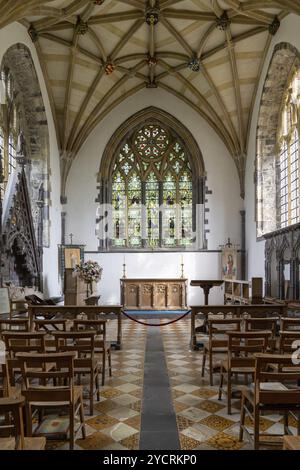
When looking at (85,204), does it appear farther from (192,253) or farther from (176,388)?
(176,388)

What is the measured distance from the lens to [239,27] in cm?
1232

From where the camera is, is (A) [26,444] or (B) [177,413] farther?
(B) [177,413]

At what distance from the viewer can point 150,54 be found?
14.4 m

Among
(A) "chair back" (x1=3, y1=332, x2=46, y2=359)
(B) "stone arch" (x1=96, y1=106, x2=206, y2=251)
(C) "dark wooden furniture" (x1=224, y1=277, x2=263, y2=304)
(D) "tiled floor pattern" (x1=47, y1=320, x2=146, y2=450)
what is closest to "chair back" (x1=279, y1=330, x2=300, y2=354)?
(D) "tiled floor pattern" (x1=47, y1=320, x2=146, y2=450)

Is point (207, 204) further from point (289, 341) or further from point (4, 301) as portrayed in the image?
point (289, 341)

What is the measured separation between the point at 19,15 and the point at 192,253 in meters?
10.1

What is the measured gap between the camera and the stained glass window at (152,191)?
16.9 m

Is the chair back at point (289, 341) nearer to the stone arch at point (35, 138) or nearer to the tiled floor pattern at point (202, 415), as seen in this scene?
the tiled floor pattern at point (202, 415)

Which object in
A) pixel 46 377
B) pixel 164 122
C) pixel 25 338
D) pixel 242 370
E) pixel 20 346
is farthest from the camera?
pixel 164 122

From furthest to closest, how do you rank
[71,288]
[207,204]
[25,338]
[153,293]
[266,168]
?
[207,204]
[153,293]
[266,168]
[71,288]
[25,338]

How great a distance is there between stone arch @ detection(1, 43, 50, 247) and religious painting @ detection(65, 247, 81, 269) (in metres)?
1.68

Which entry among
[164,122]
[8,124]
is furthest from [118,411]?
[164,122]

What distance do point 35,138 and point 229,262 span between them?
839cm

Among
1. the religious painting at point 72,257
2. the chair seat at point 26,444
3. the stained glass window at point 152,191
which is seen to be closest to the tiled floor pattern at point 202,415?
the chair seat at point 26,444
